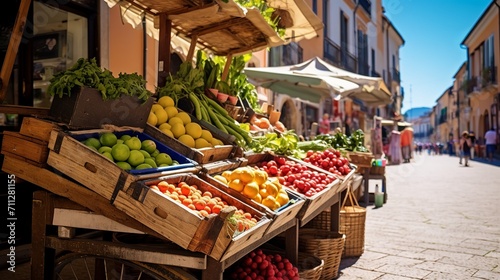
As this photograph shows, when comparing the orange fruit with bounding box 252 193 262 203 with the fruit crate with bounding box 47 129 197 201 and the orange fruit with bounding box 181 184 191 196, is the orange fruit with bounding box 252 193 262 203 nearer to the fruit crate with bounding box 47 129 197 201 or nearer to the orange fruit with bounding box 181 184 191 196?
the orange fruit with bounding box 181 184 191 196

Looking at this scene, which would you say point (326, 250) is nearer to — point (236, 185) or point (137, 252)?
point (236, 185)

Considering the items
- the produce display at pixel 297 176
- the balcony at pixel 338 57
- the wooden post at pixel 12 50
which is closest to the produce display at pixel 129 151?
the wooden post at pixel 12 50

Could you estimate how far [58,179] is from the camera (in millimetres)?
2285

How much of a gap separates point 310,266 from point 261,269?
64 cm

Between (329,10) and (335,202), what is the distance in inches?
594

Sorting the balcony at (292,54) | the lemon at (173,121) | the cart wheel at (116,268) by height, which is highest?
the balcony at (292,54)

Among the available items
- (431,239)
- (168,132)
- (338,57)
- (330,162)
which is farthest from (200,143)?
(338,57)

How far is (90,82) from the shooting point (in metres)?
2.51

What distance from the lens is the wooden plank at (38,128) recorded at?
2.29 m

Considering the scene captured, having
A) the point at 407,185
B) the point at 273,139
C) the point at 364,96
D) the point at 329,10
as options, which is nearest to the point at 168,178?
the point at 273,139

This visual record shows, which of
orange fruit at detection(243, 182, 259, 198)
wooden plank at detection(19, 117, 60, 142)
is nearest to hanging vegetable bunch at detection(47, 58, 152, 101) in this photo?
wooden plank at detection(19, 117, 60, 142)

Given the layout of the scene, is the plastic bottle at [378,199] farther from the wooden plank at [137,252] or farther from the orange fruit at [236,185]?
the wooden plank at [137,252]

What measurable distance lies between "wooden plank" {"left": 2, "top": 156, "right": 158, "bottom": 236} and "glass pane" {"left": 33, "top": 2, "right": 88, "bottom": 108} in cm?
234

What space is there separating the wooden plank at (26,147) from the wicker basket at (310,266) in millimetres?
1911
